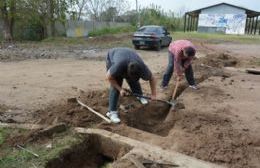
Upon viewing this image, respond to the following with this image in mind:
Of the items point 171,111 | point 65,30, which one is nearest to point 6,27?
point 65,30

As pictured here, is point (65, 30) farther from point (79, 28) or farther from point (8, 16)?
point (8, 16)

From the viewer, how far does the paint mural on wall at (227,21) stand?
50.7 meters

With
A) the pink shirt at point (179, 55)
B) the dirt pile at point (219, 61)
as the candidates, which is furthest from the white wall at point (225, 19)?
the pink shirt at point (179, 55)

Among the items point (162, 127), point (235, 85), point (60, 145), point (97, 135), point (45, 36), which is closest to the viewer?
point (60, 145)

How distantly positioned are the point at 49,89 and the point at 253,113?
5156 mm

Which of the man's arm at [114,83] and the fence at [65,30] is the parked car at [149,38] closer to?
the fence at [65,30]

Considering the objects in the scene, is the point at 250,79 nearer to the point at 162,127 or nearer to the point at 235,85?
the point at 235,85

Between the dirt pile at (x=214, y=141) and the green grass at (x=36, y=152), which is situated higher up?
the green grass at (x=36, y=152)

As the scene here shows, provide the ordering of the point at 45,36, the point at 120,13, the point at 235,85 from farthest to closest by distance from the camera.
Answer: the point at 120,13 → the point at 45,36 → the point at 235,85

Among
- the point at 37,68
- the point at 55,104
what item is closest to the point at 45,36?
the point at 37,68

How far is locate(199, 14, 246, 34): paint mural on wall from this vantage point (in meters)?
50.7

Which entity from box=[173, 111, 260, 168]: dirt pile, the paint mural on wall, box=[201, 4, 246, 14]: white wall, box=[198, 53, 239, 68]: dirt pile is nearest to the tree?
box=[198, 53, 239, 68]: dirt pile

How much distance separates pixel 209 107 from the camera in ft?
26.5

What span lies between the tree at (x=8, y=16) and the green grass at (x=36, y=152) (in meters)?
24.5
